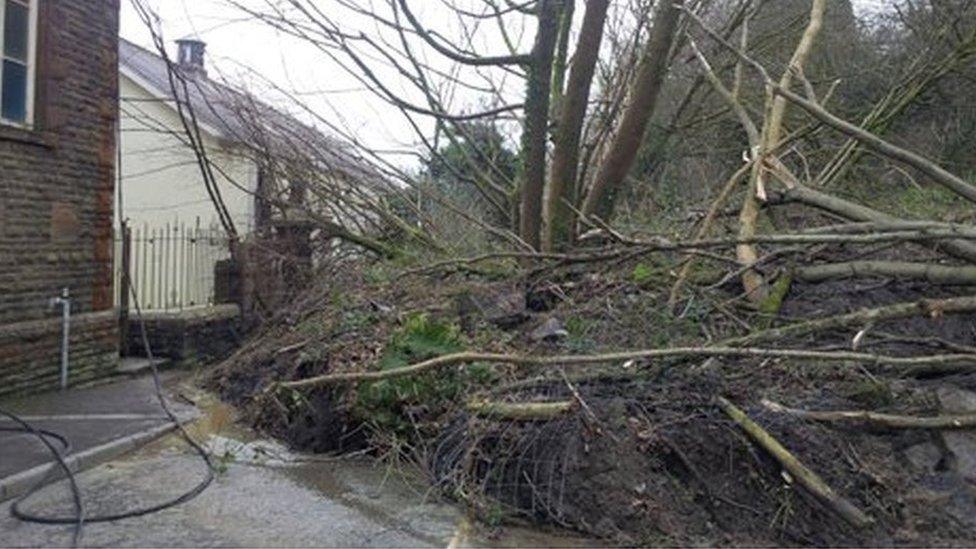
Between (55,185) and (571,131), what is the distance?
218 inches

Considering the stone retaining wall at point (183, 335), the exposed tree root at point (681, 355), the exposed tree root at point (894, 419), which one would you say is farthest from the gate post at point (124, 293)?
the exposed tree root at point (894, 419)

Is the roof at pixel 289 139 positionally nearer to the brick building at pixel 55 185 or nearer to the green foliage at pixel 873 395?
the brick building at pixel 55 185

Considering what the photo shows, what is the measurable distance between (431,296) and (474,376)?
96.7 inches

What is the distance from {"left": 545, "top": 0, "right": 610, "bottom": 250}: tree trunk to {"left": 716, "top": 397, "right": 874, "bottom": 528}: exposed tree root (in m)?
4.63

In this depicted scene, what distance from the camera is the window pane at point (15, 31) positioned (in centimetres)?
874

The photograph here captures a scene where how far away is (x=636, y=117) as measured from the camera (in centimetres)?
945

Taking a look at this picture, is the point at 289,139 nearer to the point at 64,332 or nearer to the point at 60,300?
the point at 60,300

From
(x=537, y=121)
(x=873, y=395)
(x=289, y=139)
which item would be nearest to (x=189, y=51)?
(x=289, y=139)

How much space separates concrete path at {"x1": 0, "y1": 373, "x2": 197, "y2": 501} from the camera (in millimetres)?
6125

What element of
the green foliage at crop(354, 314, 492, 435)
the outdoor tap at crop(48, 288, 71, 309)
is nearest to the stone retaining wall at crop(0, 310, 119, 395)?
the outdoor tap at crop(48, 288, 71, 309)

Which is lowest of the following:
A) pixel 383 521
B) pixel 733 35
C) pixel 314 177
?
pixel 383 521

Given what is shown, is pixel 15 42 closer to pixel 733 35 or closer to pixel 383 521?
pixel 383 521

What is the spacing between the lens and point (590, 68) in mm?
9391

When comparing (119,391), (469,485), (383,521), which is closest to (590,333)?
(469,485)
